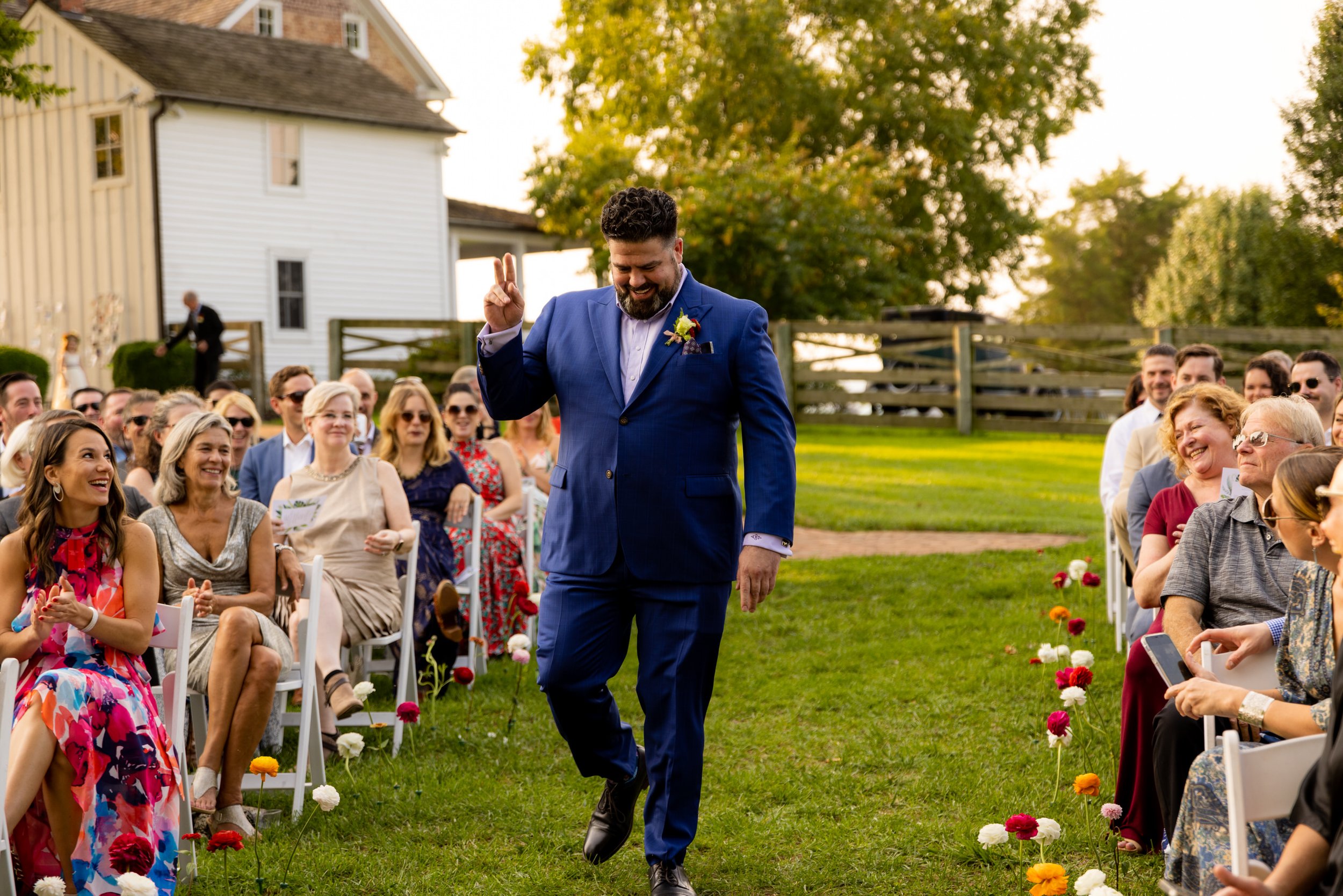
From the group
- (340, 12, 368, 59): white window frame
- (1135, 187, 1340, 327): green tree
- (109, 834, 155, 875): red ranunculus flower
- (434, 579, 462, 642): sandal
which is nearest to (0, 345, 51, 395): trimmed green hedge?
(340, 12, 368, 59): white window frame

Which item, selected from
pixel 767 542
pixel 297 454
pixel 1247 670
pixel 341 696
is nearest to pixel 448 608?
pixel 341 696

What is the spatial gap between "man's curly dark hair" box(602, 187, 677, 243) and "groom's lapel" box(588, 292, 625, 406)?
13.2 inches

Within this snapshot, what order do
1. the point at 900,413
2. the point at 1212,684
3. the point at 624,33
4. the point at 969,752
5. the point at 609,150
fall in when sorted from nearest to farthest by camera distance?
the point at 1212,684 → the point at 969,752 → the point at 900,413 → the point at 609,150 → the point at 624,33

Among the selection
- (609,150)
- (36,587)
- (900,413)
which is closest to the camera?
(36,587)

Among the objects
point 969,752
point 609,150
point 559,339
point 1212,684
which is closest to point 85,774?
point 559,339

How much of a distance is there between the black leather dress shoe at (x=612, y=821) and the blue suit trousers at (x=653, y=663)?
322mm

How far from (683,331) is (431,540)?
3613 millimetres

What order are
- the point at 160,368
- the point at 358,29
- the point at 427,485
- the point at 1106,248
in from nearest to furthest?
the point at 427,485, the point at 160,368, the point at 358,29, the point at 1106,248

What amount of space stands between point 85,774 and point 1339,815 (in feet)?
11.1

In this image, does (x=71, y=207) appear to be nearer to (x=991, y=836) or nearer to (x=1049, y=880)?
(x=991, y=836)

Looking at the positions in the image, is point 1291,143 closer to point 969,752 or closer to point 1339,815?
point 969,752

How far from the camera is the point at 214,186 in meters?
25.8

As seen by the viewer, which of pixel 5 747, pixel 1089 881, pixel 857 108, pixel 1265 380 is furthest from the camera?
pixel 857 108

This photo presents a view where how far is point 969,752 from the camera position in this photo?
20.1ft
